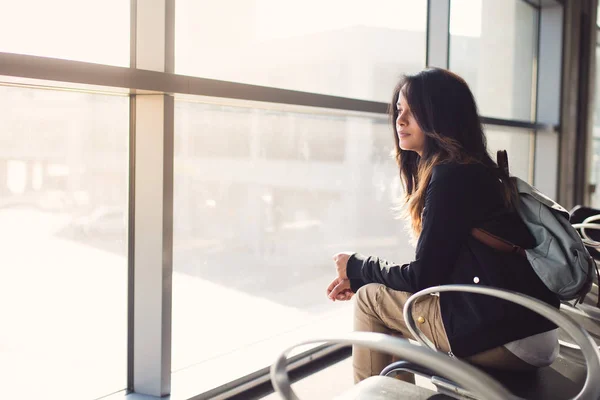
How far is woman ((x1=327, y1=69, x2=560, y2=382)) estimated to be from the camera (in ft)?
4.41

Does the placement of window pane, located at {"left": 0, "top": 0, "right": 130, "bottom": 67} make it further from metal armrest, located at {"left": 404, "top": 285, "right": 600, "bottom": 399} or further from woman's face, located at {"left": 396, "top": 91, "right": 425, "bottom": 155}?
metal armrest, located at {"left": 404, "top": 285, "right": 600, "bottom": 399}

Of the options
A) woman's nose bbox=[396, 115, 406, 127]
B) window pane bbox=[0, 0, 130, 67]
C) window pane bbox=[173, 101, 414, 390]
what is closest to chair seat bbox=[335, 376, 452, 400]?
woman's nose bbox=[396, 115, 406, 127]

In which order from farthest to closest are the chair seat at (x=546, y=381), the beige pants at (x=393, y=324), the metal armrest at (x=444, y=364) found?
the beige pants at (x=393, y=324) < the chair seat at (x=546, y=381) < the metal armrest at (x=444, y=364)

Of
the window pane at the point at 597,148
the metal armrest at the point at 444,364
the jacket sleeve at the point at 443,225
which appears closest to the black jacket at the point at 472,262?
the jacket sleeve at the point at 443,225

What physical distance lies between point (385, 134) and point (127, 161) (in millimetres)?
1798

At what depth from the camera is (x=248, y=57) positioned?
2.25 m

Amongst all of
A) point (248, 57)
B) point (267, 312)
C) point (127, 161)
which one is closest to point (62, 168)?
point (127, 161)

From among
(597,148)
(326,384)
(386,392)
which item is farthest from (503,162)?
(597,148)

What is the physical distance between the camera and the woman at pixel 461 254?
52.9 inches

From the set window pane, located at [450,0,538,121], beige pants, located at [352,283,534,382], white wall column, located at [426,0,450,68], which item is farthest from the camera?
window pane, located at [450,0,538,121]

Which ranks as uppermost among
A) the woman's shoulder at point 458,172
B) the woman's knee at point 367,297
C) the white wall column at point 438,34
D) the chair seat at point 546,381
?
the white wall column at point 438,34

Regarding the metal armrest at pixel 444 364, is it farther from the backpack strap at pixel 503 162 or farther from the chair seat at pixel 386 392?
the backpack strap at pixel 503 162

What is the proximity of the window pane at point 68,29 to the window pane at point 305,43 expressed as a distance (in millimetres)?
234

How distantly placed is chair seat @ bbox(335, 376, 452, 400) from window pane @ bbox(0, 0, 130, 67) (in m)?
1.12
